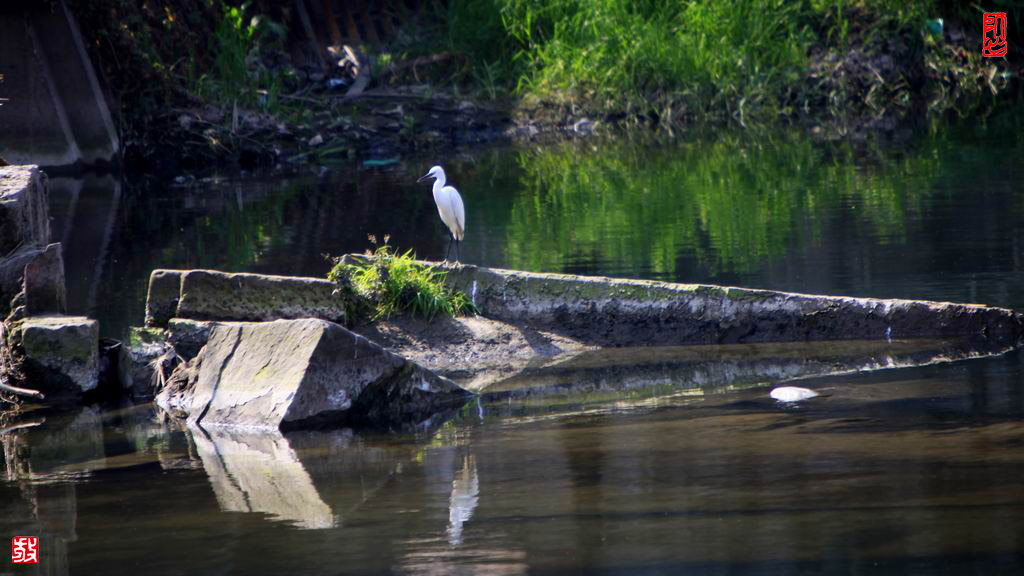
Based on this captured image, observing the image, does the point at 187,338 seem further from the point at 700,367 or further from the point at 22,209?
the point at 700,367

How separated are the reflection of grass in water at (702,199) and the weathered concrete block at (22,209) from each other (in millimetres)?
3941

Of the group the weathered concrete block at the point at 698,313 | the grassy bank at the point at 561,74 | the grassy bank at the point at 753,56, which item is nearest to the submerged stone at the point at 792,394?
the weathered concrete block at the point at 698,313

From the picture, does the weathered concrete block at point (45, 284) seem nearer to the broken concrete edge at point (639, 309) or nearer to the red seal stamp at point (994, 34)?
the broken concrete edge at point (639, 309)

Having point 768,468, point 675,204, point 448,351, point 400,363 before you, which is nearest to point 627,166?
point 675,204

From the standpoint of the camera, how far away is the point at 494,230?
42.5 feet

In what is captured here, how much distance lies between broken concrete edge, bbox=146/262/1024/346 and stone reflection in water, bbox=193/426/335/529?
62.9 inches

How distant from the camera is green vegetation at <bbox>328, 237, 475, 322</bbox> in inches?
340

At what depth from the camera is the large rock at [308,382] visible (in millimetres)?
6715

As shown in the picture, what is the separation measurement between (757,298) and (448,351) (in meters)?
1.93

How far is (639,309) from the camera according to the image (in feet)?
27.1

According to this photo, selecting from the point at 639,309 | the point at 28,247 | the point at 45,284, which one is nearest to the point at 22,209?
the point at 28,247

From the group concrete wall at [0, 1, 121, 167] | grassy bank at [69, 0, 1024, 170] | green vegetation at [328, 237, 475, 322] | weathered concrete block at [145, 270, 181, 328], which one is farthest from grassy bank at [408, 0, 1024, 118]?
weathered concrete block at [145, 270, 181, 328]

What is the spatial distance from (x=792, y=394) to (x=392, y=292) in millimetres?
3087

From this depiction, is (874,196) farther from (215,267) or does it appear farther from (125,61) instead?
(125,61)
